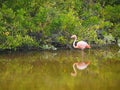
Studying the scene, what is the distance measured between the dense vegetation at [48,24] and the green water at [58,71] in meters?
0.55

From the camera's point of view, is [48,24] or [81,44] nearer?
[81,44]

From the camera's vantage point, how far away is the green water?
1078 centimetres

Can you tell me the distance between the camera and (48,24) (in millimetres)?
16188

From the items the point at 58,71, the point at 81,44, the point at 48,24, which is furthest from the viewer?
the point at 48,24

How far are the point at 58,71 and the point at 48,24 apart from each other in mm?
3923

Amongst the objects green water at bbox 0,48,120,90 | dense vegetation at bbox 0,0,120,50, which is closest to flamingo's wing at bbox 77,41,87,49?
green water at bbox 0,48,120,90

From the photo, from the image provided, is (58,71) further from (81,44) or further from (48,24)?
(48,24)

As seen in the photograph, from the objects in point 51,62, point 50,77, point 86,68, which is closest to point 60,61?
point 51,62

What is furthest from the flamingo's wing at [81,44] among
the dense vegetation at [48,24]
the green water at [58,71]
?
the dense vegetation at [48,24]

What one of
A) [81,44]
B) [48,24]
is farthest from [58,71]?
[48,24]

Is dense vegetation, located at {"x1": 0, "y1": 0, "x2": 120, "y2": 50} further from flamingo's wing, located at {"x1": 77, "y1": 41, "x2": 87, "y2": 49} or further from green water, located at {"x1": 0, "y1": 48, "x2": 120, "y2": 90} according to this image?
flamingo's wing, located at {"x1": 77, "y1": 41, "x2": 87, "y2": 49}

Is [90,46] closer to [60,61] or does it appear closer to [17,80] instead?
[60,61]

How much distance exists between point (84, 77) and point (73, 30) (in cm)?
491

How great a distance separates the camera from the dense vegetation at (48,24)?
50.8 feet
